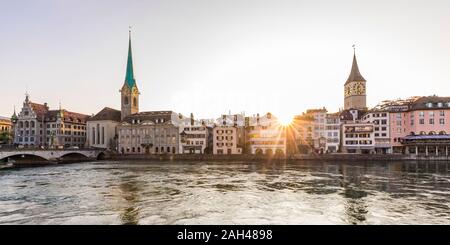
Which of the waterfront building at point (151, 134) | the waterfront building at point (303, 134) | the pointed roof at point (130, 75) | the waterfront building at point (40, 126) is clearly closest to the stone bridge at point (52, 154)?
the waterfront building at point (151, 134)

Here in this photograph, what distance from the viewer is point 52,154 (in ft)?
190

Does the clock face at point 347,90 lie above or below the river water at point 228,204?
above

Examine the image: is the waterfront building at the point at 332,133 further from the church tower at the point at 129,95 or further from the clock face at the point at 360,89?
the church tower at the point at 129,95

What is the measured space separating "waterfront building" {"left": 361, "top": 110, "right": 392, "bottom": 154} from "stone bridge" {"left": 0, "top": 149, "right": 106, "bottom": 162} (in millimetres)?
69054

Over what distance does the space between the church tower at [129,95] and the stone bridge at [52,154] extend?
86.4 ft

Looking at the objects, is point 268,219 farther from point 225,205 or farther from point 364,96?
point 364,96

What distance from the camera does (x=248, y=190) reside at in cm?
2259

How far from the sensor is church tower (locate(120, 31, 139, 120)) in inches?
3949

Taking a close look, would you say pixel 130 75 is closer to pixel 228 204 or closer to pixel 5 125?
pixel 5 125

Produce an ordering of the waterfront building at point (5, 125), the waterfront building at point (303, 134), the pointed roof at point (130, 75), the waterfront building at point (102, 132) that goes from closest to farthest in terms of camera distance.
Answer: the waterfront building at point (303, 134) → the waterfront building at point (102, 132) → the waterfront building at point (5, 125) → the pointed roof at point (130, 75)

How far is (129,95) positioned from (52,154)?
45.6 m

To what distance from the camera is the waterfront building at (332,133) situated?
69438 millimetres

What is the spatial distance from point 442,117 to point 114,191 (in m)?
74.0
